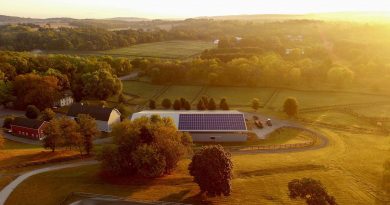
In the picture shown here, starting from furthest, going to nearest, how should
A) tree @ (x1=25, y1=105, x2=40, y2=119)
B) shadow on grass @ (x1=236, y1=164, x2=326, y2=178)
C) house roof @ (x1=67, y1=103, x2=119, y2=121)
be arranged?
tree @ (x1=25, y1=105, x2=40, y2=119) < house roof @ (x1=67, y1=103, x2=119, y2=121) < shadow on grass @ (x1=236, y1=164, x2=326, y2=178)

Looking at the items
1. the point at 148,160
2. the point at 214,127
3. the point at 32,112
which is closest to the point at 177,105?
the point at 214,127

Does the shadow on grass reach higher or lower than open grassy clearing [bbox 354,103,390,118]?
lower

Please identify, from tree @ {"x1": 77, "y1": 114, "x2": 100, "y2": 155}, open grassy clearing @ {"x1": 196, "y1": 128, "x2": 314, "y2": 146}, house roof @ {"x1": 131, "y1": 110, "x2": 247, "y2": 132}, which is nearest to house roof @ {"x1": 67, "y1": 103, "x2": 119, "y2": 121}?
house roof @ {"x1": 131, "y1": 110, "x2": 247, "y2": 132}

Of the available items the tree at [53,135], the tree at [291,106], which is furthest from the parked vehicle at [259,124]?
the tree at [53,135]

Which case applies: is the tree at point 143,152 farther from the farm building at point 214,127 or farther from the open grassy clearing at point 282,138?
the open grassy clearing at point 282,138

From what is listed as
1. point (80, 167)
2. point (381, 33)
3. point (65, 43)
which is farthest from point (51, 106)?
point (381, 33)

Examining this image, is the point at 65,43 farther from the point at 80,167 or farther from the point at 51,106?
the point at 80,167

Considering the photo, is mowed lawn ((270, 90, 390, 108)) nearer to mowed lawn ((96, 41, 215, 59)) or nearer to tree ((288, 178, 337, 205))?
tree ((288, 178, 337, 205))

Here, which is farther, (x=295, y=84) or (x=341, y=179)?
(x=295, y=84)
